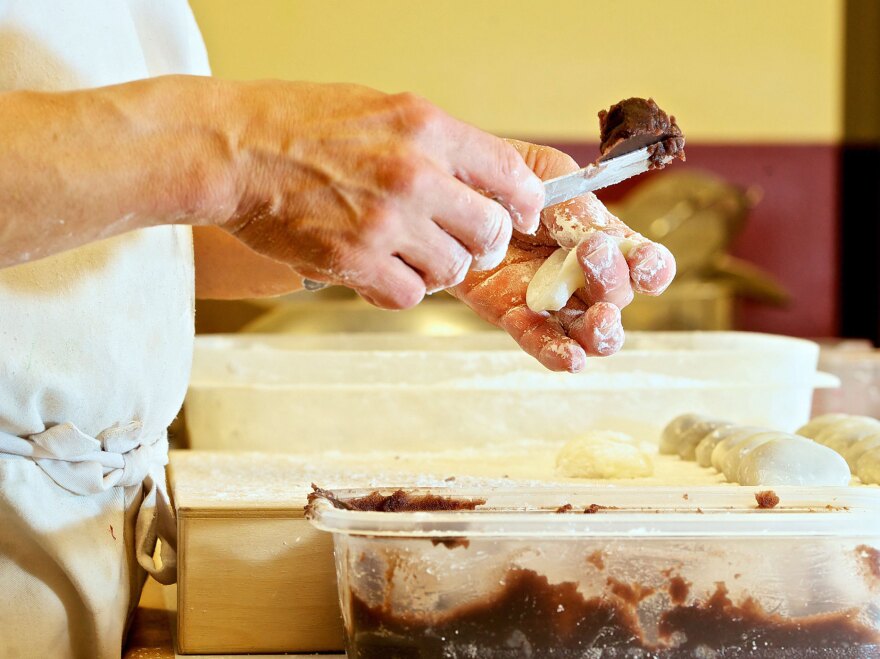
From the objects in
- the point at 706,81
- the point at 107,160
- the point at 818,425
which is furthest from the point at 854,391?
the point at 706,81

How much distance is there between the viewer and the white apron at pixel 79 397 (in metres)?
0.77

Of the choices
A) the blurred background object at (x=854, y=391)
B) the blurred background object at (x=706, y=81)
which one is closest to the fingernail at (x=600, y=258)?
the blurred background object at (x=854, y=391)

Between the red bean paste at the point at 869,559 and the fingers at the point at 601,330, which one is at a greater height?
the fingers at the point at 601,330

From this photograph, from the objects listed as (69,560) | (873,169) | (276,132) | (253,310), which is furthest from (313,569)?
(873,169)

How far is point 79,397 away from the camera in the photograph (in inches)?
31.0

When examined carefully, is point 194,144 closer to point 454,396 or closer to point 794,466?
point 794,466

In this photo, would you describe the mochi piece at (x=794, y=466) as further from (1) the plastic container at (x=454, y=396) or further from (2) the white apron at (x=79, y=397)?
(2) the white apron at (x=79, y=397)

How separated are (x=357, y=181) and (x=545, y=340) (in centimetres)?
31

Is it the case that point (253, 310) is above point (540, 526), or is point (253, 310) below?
below

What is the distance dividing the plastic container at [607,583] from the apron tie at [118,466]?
A: 22 cm

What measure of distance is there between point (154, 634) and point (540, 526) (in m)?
0.42

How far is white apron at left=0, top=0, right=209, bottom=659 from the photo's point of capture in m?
0.77

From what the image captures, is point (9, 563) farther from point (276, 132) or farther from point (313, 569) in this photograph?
point (276, 132)

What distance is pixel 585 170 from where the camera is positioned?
77cm
